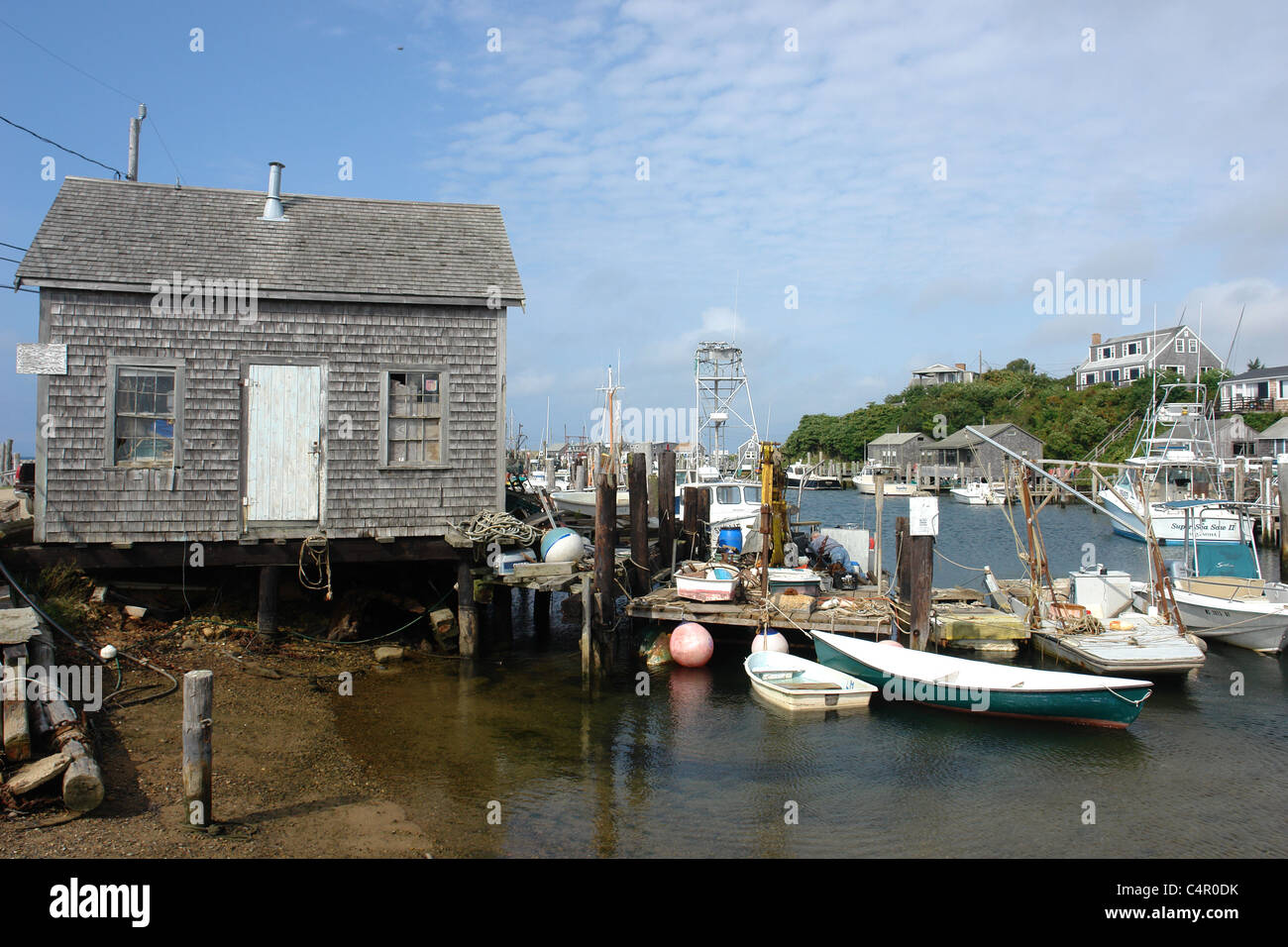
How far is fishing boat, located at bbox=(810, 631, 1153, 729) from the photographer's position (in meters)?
12.6

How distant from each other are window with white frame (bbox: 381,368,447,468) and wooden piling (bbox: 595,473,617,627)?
3.12m

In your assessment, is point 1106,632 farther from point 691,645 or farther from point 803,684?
point 691,645

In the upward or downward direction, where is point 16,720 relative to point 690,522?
downward

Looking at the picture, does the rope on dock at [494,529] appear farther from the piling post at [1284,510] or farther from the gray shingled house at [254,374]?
the piling post at [1284,510]

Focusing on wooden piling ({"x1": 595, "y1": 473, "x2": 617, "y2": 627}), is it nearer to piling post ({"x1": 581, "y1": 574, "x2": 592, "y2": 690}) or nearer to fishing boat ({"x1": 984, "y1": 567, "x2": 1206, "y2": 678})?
Result: piling post ({"x1": 581, "y1": 574, "x2": 592, "y2": 690})

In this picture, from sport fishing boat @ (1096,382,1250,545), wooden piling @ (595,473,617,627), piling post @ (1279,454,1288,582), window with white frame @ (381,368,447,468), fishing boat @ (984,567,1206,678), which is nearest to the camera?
window with white frame @ (381,368,447,468)

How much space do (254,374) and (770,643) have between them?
1034cm

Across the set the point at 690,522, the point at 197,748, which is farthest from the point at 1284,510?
the point at 197,748

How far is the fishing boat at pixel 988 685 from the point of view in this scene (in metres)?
12.6

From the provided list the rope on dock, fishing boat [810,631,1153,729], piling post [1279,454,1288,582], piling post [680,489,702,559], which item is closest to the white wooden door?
the rope on dock

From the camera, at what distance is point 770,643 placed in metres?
15.2

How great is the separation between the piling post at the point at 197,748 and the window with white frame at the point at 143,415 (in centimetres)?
695

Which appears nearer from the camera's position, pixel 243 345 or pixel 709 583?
pixel 243 345

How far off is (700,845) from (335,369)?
31.7 ft
